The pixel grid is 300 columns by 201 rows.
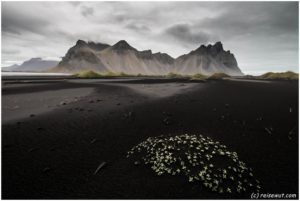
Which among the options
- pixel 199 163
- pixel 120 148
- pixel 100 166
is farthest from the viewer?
pixel 120 148

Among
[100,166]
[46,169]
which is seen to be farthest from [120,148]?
[46,169]

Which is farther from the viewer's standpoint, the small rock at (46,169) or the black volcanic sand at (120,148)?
the small rock at (46,169)

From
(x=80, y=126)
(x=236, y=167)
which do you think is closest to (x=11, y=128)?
(x=80, y=126)

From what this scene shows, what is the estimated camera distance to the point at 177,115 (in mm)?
11555

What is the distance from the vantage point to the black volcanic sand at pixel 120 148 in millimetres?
5129

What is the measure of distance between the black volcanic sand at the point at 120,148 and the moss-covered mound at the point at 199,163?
0.23m

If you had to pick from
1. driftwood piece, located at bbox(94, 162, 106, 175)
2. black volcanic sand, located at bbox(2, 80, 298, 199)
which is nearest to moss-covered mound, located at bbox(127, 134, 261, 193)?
black volcanic sand, located at bbox(2, 80, 298, 199)

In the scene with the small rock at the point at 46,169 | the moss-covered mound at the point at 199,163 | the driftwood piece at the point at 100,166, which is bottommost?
the small rock at the point at 46,169

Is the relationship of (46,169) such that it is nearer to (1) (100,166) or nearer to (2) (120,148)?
(1) (100,166)

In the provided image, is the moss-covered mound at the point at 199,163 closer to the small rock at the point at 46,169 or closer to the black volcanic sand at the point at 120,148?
the black volcanic sand at the point at 120,148

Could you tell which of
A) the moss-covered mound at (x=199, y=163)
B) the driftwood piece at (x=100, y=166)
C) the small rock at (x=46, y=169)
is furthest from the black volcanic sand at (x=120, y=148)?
the moss-covered mound at (x=199, y=163)

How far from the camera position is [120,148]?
7.35 metres

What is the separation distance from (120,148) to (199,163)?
318 centimetres

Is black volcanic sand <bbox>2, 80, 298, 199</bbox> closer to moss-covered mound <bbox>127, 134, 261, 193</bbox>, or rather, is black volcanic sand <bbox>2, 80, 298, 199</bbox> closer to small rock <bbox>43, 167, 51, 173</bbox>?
small rock <bbox>43, 167, 51, 173</bbox>
